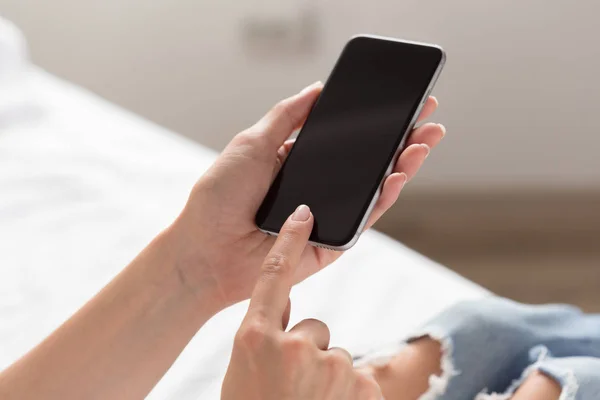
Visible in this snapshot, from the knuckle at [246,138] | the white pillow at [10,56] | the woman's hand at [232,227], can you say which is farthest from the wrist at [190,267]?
the white pillow at [10,56]

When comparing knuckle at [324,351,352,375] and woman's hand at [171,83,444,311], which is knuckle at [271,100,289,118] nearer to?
woman's hand at [171,83,444,311]

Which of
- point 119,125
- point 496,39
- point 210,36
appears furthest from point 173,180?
point 496,39

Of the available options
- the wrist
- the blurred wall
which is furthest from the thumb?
the blurred wall

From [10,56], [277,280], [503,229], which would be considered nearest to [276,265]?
[277,280]

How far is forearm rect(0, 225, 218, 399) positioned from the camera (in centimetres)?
63

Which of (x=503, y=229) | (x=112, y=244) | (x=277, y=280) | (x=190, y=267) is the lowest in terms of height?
(x=503, y=229)

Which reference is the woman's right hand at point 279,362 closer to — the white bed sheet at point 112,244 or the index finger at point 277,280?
the index finger at point 277,280

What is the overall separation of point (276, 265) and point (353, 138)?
23 centimetres

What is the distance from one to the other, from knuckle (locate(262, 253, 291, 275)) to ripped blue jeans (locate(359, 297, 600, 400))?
0.24 meters

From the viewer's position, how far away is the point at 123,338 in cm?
66

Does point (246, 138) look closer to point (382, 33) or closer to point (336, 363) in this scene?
point (336, 363)

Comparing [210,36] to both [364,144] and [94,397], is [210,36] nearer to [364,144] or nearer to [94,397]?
[364,144]

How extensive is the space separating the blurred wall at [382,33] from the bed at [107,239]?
0.37 meters

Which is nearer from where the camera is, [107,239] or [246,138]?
[246,138]
